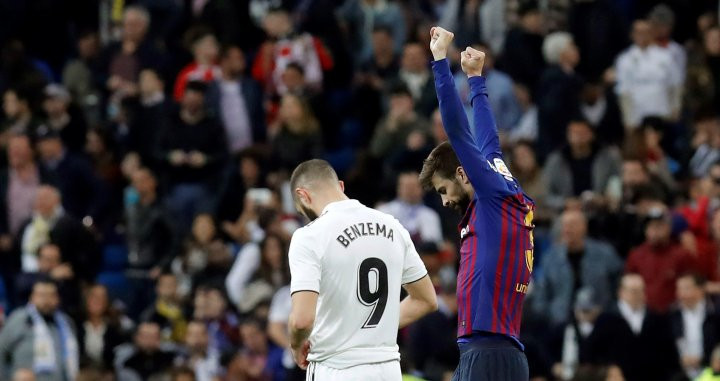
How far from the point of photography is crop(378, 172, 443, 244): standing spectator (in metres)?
16.4

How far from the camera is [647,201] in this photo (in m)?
16.8

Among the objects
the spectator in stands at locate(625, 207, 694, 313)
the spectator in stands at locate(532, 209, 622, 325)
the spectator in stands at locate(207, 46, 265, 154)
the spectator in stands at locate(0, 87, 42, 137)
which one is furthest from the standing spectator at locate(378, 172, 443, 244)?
the spectator in stands at locate(0, 87, 42, 137)

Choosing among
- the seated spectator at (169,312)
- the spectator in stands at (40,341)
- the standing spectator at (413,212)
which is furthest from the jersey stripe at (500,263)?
the seated spectator at (169,312)

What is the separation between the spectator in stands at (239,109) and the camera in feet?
63.0

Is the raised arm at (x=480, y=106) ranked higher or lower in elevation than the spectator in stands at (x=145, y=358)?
higher

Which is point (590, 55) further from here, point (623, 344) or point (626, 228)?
point (623, 344)

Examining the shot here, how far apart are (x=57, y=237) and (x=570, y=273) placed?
5196 millimetres

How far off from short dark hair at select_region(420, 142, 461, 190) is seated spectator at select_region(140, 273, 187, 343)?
8337 millimetres

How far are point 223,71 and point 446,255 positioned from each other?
195 inches

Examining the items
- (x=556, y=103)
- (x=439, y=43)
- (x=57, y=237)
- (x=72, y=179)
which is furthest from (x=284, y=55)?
(x=439, y=43)

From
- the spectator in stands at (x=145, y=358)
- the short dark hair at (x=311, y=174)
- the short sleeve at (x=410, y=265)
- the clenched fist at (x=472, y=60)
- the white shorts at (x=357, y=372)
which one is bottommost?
the white shorts at (x=357, y=372)

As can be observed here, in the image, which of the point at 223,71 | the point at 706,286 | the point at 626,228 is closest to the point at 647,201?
the point at 626,228

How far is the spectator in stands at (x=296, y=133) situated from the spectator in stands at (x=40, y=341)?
11.6 ft

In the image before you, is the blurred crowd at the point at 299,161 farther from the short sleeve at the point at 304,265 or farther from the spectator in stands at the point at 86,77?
the short sleeve at the point at 304,265
